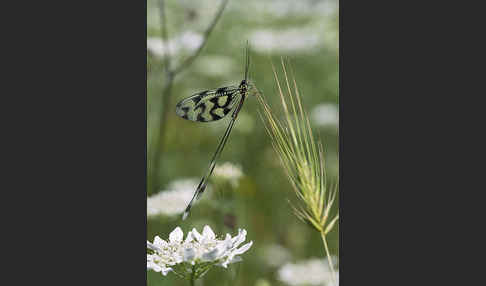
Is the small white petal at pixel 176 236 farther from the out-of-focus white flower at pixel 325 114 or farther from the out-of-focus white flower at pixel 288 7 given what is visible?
the out-of-focus white flower at pixel 288 7

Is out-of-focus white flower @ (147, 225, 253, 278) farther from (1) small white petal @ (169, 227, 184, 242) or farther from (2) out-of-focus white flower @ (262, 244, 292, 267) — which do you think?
(2) out-of-focus white flower @ (262, 244, 292, 267)

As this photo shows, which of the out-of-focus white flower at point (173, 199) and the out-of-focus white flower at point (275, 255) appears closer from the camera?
the out-of-focus white flower at point (173, 199)

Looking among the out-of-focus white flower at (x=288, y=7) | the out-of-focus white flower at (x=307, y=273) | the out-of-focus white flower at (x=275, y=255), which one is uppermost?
the out-of-focus white flower at (x=288, y=7)

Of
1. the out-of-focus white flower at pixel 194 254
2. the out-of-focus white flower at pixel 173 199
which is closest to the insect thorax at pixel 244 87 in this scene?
the out-of-focus white flower at pixel 173 199

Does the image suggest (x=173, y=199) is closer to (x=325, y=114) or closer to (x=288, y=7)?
(x=325, y=114)

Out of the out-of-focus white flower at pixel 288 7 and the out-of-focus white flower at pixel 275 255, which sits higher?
the out-of-focus white flower at pixel 288 7

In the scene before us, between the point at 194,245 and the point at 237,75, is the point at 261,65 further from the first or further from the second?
the point at 194,245

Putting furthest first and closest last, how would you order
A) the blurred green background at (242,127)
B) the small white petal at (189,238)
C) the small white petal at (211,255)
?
the blurred green background at (242,127) < the small white petal at (189,238) < the small white petal at (211,255)

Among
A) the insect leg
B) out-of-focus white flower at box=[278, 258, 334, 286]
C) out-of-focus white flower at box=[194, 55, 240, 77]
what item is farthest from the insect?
out-of-focus white flower at box=[278, 258, 334, 286]
